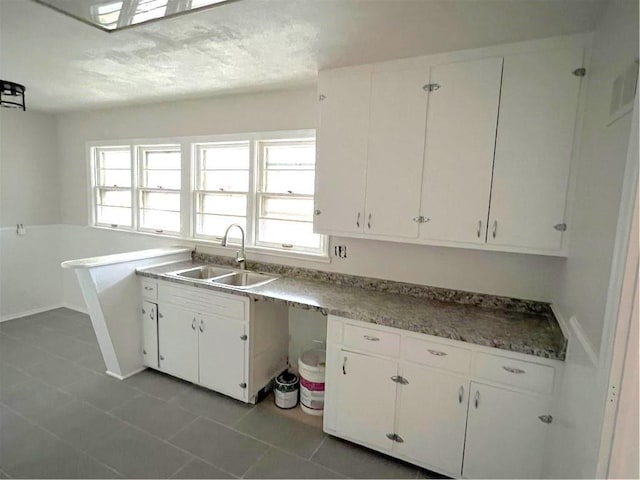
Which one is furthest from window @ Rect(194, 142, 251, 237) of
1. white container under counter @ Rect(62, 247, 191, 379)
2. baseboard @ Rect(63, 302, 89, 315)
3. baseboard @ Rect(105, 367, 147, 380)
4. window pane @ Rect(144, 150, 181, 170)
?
baseboard @ Rect(63, 302, 89, 315)

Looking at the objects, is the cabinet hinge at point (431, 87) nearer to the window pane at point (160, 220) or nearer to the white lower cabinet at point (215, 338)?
the white lower cabinet at point (215, 338)

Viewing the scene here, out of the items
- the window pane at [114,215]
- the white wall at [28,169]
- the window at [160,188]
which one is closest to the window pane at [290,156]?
the window at [160,188]

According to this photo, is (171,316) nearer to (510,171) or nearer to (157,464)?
(157,464)

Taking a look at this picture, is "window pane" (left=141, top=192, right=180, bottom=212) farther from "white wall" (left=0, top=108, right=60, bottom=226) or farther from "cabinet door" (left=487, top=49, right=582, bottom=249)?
"cabinet door" (left=487, top=49, right=582, bottom=249)

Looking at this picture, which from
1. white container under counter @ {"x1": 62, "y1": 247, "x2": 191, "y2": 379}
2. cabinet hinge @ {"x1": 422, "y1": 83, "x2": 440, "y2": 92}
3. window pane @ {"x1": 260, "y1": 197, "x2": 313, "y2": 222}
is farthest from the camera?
window pane @ {"x1": 260, "y1": 197, "x2": 313, "y2": 222}

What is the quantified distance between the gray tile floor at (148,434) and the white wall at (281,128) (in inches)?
47.7

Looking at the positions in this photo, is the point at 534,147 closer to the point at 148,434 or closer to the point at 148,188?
the point at 148,434

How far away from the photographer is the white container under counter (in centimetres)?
266

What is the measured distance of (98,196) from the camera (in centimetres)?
422

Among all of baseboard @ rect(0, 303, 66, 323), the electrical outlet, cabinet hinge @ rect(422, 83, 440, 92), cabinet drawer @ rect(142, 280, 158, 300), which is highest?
cabinet hinge @ rect(422, 83, 440, 92)

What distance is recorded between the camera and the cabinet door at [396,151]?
83.1 inches

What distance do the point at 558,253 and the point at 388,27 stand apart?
1.50m

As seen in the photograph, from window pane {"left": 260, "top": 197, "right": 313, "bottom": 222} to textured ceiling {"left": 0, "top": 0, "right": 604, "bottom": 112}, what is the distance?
952mm

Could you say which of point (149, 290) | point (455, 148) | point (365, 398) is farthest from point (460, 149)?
point (149, 290)
